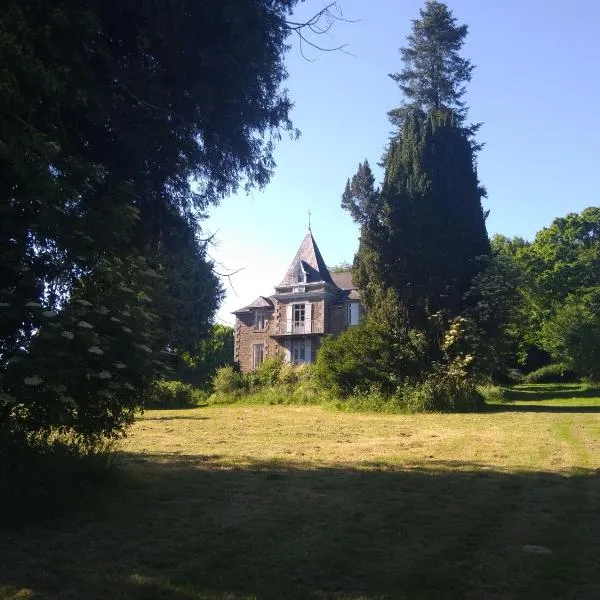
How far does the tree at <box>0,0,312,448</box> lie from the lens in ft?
18.5

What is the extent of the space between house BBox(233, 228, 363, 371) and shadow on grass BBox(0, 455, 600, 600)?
3558 cm

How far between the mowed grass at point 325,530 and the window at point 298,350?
3414 cm

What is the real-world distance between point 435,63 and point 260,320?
22832 mm

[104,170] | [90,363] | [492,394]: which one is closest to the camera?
[90,363]

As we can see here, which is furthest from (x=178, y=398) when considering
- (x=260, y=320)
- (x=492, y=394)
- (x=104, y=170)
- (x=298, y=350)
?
(x=104, y=170)

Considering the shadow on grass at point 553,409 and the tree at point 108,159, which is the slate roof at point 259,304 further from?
the tree at point 108,159

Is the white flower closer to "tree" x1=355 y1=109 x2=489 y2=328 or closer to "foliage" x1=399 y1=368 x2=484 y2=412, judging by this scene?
"foliage" x1=399 y1=368 x2=484 y2=412

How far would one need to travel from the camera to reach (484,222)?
26734mm

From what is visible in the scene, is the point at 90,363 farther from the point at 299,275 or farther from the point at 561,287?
the point at 561,287

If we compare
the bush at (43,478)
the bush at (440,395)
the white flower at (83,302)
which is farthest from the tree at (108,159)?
the bush at (440,395)

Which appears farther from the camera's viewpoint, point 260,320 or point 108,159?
point 260,320

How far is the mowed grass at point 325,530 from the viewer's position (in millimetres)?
Result: 4098

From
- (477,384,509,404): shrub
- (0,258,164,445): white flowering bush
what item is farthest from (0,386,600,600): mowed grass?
(477,384,509,404): shrub

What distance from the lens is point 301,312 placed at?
147 feet
